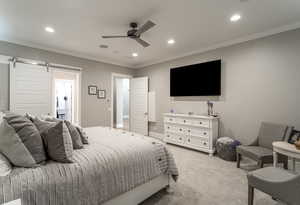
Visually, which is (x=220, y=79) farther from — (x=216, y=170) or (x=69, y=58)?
(x=69, y=58)

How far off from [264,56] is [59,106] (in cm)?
762

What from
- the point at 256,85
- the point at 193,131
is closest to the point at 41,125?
the point at 193,131

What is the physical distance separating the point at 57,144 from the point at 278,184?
2139 mm

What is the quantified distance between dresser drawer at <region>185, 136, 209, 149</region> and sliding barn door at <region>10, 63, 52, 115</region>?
3890 mm

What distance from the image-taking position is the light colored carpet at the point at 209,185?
1927 mm

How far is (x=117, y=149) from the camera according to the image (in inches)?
68.7

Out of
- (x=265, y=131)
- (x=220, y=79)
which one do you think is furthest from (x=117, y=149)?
(x=220, y=79)

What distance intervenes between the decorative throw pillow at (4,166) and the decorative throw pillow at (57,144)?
0.29 m

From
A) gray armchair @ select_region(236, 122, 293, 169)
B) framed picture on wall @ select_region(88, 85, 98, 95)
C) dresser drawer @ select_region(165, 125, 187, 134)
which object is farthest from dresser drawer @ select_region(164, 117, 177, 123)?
framed picture on wall @ select_region(88, 85, 98, 95)

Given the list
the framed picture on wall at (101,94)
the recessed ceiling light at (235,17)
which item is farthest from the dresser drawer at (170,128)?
the recessed ceiling light at (235,17)

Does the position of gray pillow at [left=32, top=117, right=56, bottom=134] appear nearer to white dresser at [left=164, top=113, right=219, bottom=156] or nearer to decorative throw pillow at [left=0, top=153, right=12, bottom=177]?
decorative throw pillow at [left=0, top=153, right=12, bottom=177]

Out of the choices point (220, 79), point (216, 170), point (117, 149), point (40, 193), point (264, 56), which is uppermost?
point (264, 56)

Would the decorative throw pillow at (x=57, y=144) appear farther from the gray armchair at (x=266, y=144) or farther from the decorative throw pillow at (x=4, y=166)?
the gray armchair at (x=266, y=144)

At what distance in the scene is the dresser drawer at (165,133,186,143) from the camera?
162 inches
